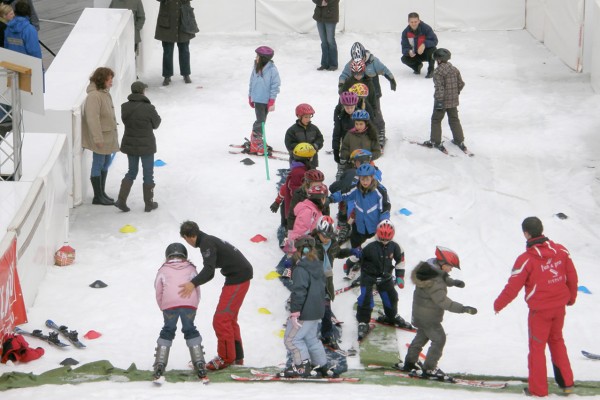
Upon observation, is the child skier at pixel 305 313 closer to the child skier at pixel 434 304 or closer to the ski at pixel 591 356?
the child skier at pixel 434 304

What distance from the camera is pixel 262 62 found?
55.4ft

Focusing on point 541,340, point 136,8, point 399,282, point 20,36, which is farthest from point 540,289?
point 136,8

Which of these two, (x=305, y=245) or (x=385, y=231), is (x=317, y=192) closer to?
(x=385, y=231)

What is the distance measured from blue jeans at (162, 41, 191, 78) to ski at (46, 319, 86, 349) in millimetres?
9135

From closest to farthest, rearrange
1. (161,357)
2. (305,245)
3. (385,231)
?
(161,357), (305,245), (385,231)

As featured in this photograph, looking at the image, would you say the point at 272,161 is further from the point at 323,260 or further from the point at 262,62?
the point at 323,260

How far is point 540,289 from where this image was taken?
35.6 ft

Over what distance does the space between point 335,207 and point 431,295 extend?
15.8ft

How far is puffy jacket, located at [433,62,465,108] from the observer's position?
56.6ft

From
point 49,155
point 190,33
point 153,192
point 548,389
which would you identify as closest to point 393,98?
point 190,33

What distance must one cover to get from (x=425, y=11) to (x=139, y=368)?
46.2ft

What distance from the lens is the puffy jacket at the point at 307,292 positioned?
36.1 ft

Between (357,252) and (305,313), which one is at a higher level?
(305,313)

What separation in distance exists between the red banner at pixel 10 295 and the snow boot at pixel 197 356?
172 cm
